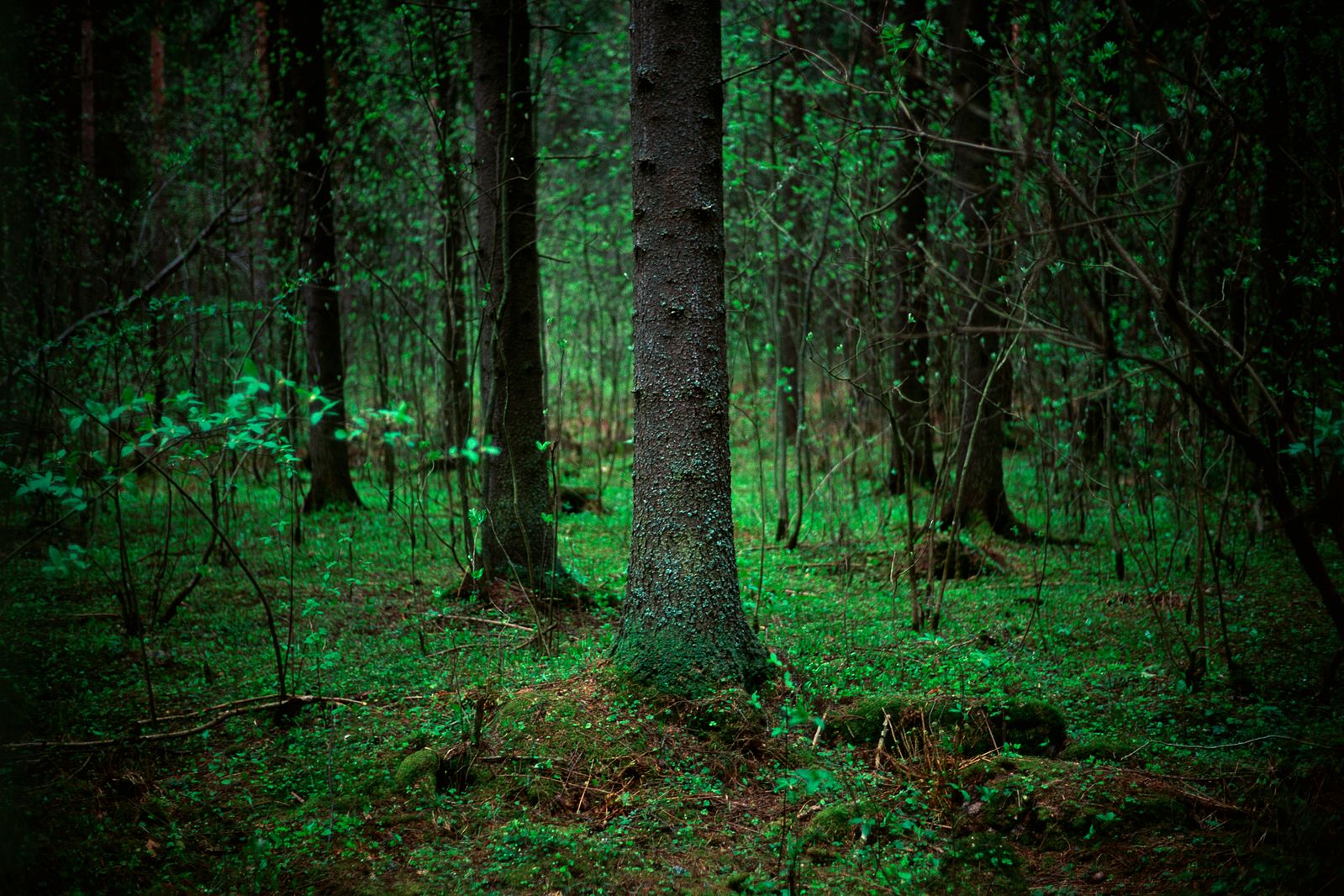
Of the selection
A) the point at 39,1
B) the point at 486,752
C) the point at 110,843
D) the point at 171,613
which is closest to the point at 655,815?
the point at 486,752

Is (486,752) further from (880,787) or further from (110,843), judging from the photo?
(880,787)

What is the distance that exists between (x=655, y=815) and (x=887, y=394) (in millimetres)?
3624

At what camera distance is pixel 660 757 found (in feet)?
12.6

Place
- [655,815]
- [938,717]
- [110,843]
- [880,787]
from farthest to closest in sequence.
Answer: [938,717] < [880,787] < [655,815] < [110,843]

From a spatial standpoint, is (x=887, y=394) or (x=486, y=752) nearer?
(x=486, y=752)

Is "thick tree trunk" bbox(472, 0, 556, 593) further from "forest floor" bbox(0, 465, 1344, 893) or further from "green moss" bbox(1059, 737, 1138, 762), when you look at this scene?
"green moss" bbox(1059, 737, 1138, 762)

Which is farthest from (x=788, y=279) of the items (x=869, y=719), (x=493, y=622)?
(x=869, y=719)

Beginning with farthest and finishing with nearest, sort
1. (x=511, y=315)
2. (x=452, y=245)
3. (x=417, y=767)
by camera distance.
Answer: (x=452, y=245)
(x=511, y=315)
(x=417, y=767)

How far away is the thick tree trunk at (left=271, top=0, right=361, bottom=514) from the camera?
934 cm

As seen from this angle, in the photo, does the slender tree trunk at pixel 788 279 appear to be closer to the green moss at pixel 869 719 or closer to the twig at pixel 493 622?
the twig at pixel 493 622

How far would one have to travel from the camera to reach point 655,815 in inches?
139

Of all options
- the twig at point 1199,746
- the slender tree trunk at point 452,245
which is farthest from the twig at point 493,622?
the twig at point 1199,746

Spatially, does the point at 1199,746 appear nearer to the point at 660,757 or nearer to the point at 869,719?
the point at 869,719

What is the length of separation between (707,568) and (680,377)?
101cm
